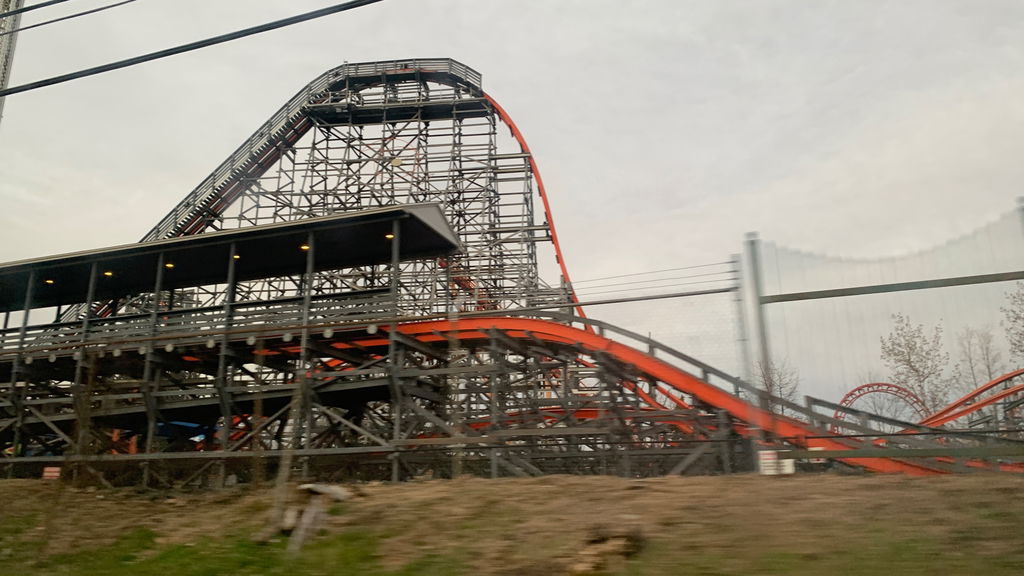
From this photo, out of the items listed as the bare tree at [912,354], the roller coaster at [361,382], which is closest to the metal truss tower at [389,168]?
the roller coaster at [361,382]

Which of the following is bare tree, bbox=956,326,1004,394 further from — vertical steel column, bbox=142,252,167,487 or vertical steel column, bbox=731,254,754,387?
vertical steel column, bbox=142,252,167,487

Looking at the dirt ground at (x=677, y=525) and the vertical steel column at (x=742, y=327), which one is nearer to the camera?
the dirt ground at (x=677, y=525)

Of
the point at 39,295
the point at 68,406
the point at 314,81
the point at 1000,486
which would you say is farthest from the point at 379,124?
the point at 1000,486

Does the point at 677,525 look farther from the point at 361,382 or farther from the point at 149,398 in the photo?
the point at 149,398

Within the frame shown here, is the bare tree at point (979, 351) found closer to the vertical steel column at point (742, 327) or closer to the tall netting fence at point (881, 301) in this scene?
the tall netting fence at point (881, 301)

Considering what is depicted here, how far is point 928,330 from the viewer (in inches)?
307

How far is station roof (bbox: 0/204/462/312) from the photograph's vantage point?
1741 centimetres

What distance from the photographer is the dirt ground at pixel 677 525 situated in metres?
Result: 4.97

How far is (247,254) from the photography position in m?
19.5

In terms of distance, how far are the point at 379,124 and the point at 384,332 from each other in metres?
16.6

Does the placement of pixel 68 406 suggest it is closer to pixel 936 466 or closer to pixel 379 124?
pixel 379 124

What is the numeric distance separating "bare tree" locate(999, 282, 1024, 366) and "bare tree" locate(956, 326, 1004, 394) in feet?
0.74

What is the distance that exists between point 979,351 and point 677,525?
457cm

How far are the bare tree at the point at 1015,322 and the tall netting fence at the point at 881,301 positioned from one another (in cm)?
11
